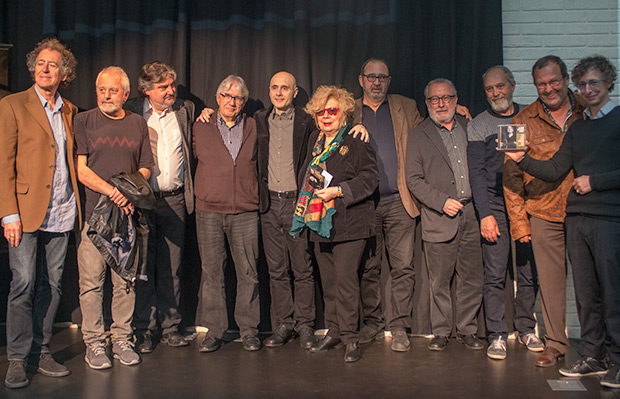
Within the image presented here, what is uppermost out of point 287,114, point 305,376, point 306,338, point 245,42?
point 245,42

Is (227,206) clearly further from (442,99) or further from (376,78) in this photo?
(442,99)

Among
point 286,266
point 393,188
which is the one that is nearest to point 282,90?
point 393,188

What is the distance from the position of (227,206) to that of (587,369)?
2.39 meters

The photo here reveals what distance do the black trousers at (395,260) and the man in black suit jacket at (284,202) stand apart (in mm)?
443

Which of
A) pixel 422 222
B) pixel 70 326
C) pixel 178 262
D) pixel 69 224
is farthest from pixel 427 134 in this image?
pixel 70 326

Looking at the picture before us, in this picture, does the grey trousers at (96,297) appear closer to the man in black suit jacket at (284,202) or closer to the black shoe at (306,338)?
the man in black suit jacket at (284,202)

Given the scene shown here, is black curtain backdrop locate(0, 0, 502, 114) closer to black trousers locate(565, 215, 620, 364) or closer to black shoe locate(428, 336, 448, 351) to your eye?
black trousers locate(565, 215, 620, 364)

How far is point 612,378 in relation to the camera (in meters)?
3.27

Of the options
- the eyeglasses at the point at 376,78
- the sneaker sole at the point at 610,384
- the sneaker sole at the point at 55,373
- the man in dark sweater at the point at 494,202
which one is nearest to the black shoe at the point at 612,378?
the sneaker sole at the point at 610,384

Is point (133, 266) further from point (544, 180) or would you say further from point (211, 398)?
point (544, 180)

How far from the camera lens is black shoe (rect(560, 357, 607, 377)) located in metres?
3.43

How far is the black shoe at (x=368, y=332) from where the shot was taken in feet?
13.7

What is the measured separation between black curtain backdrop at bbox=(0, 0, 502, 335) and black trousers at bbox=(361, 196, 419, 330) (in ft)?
0.78

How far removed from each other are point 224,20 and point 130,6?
73 cm
